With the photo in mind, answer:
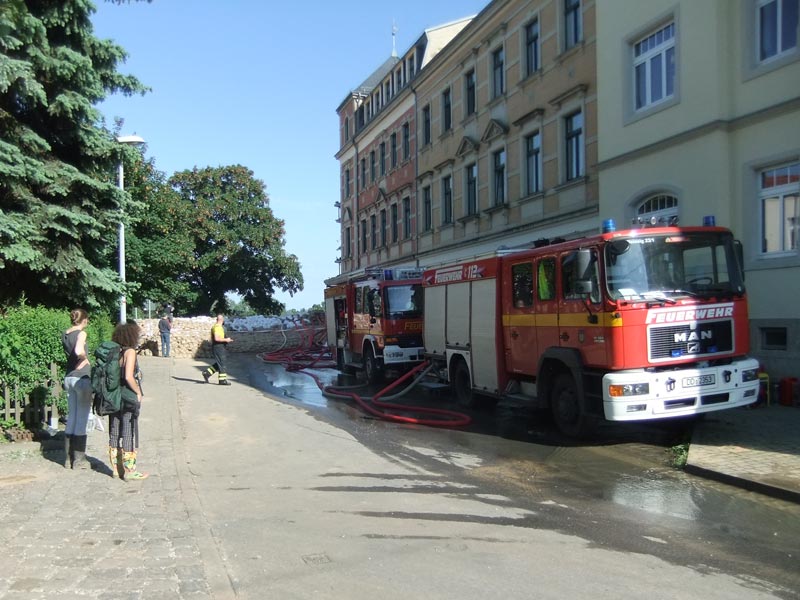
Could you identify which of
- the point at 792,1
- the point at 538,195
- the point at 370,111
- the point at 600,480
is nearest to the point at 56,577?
the point at 600,480

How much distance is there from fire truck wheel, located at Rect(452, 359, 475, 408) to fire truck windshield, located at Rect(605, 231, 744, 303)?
458 cm

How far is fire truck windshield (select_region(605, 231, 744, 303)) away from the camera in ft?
27.1

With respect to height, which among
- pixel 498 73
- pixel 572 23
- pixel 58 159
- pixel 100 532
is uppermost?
pixel 498 73

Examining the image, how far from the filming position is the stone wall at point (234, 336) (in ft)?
96.3

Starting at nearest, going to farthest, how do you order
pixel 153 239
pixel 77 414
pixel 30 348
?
pixel 77 414
pixel 30 348
pixel 153 239

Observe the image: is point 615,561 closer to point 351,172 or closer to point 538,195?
point 538,195

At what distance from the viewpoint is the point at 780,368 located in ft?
38.8

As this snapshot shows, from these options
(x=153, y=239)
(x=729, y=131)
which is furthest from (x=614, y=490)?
(x=153, y=239)

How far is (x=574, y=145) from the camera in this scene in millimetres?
19391

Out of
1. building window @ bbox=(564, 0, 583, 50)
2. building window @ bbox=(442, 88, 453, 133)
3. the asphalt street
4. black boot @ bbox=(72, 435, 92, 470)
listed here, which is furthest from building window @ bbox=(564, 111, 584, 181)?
black boot @ bbox=(72, 435, 92, 470)

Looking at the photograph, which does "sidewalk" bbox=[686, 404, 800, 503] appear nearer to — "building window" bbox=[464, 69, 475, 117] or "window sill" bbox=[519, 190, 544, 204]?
"window sill" bbox=[519, 190, 544, 204]

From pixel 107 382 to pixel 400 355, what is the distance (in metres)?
10.1

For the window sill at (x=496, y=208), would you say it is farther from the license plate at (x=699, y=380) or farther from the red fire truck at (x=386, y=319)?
the license plate at (x=699, y=380)

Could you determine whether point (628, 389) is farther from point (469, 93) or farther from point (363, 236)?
point (363, 236)
